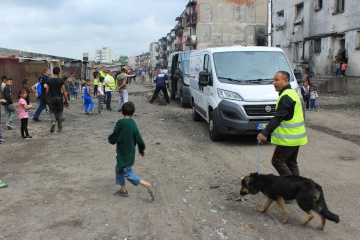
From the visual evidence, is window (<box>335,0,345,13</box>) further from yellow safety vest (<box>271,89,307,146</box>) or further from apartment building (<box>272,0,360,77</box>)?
yellow safety vest (<box>271,89,307,146</box>)

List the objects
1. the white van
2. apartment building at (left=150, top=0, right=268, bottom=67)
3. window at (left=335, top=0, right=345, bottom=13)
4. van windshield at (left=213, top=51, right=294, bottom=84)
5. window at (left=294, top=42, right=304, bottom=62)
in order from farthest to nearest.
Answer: apartment building at (left=150, top=0, right=268, bottom=67) → window at (left=294, top=42, right=304, bottom=62) → window at (left=335, top=0, right=345, bottom=13) → van windshield at (left=213, top=51, right=294, bottom=84) → the white van

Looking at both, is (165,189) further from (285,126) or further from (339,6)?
(339,6)

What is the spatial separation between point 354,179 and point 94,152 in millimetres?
5273

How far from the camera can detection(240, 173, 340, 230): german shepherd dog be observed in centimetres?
396

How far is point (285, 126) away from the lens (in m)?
4.62

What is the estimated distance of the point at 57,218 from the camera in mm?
4453

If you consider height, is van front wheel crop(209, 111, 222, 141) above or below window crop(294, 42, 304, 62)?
below

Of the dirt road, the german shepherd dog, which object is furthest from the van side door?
the german shepherd dog

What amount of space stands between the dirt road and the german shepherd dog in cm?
24

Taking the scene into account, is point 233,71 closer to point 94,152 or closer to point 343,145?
point 343,145

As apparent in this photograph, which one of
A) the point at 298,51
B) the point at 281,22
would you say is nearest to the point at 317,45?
the point at 298,51

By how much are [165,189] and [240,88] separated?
3.62 meters

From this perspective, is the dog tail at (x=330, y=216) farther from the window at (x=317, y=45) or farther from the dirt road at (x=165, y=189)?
the window at (x=317, y=45)

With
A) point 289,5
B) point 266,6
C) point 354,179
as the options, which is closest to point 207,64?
point 354,179
